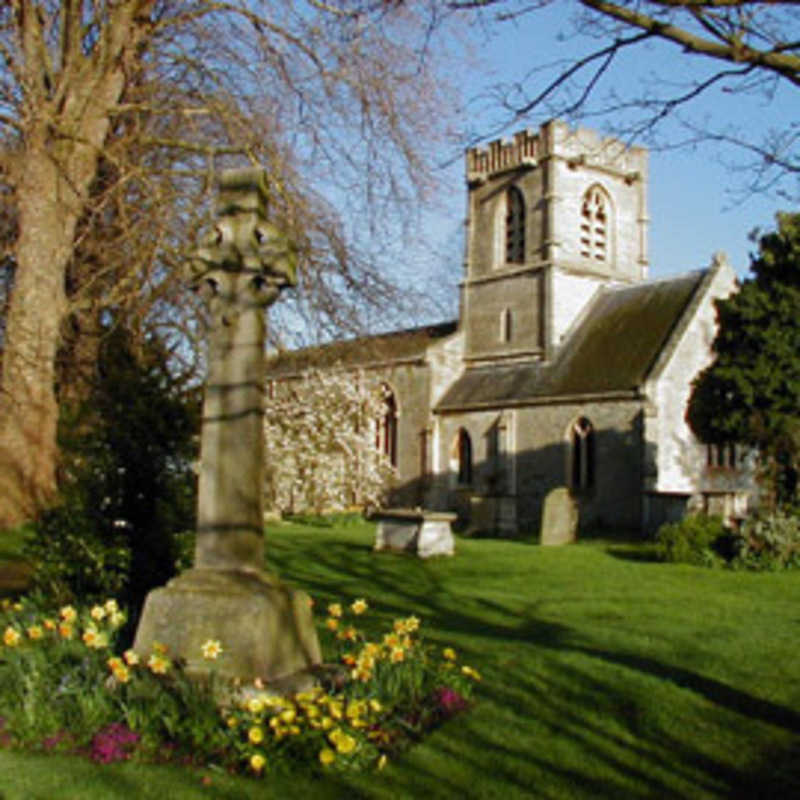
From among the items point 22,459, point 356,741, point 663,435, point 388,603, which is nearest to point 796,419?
point 663,435

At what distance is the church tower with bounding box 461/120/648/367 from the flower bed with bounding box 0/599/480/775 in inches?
972

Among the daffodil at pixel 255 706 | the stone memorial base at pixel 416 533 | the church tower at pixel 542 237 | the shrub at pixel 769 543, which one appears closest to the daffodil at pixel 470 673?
the daffodil at pixel 255 706

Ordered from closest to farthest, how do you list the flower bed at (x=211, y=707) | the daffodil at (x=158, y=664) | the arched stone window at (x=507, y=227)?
the flower bed at (x=211, y=707) < the daffodil at (x=158, y=664) < the arched stone window at (x=507, y=227)

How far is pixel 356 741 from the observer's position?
15.6ft

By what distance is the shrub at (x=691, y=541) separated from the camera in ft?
49.8

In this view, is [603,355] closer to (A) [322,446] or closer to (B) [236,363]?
(A) [322,446]

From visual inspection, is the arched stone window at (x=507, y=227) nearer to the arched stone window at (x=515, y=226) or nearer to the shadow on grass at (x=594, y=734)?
the arched stone window at (x=515, y=226)

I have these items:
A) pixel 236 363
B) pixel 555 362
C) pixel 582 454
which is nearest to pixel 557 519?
pixel 582 454

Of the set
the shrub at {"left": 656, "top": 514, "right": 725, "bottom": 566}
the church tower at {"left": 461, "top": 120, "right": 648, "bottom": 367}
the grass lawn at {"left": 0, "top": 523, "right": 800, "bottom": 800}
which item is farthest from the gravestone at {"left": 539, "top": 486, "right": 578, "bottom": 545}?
the church tower at {"left": 461, "top": 120, "right": 648, "bottom": 367}

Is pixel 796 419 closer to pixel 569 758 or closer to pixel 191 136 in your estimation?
pixel 191 136

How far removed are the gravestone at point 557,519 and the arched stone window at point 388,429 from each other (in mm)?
13748

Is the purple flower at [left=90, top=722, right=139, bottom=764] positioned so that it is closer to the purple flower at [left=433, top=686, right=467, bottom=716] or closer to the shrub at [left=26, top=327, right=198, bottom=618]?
the purple flower at [left=433, top=686, right=467, bottom=716]

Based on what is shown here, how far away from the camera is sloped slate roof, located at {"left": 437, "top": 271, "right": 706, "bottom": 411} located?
85.5 feet

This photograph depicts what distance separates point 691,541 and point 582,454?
36.8ft
